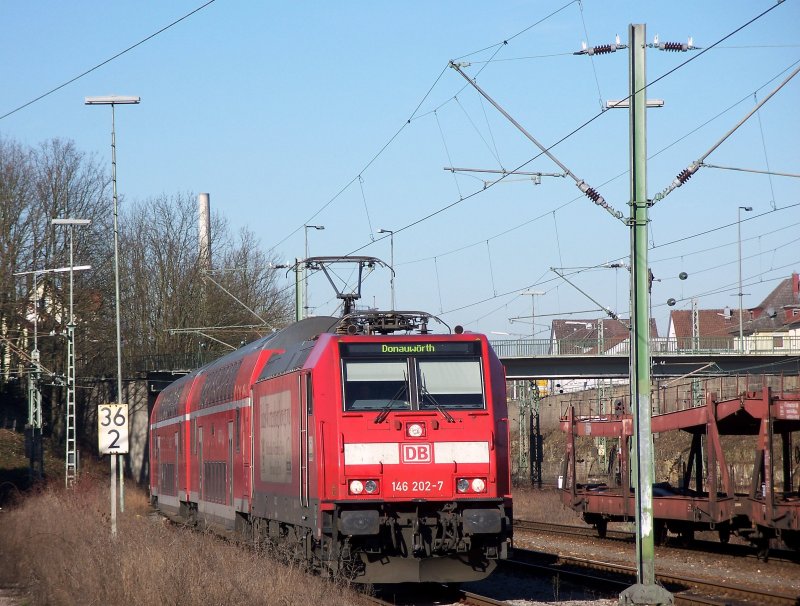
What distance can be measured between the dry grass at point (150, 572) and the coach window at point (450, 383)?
8.64ft

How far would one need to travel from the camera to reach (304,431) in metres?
15.0

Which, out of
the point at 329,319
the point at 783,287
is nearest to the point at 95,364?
the point at 329,319

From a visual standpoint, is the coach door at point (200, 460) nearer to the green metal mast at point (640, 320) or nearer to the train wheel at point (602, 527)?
the train wheel at point (602, 527)

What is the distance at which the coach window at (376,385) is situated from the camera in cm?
1470

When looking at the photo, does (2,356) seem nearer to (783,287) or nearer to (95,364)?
(95,364)

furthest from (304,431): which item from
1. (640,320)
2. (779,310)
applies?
(779,310)

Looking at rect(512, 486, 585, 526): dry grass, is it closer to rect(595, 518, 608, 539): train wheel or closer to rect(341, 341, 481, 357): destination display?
rect(595, 518, 608, 539): train wheel

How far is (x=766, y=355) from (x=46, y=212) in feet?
110

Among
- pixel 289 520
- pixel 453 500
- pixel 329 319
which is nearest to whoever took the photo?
pixel 453 500

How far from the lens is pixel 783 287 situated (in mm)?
110250

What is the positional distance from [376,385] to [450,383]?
0.96 meters

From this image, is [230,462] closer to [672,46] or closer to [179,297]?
[672,46]

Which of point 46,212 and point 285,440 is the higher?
point 46,212

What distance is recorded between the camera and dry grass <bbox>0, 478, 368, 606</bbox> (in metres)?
12.5
